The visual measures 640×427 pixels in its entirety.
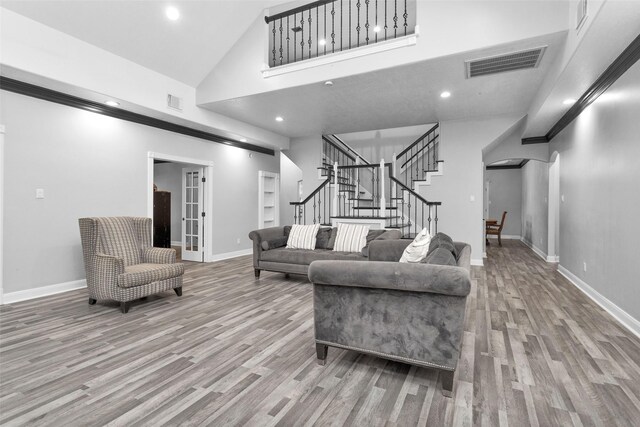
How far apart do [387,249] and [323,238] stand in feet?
4.99

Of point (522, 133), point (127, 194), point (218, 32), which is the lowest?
point (127, 194)

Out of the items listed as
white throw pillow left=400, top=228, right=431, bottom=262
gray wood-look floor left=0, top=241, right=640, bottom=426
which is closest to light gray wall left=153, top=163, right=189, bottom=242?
gray wood-look floor left=0, top=241, right=640, bottom=426

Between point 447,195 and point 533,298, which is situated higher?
point 447,195

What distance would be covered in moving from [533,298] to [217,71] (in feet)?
19.1

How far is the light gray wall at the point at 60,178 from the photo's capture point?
3932mm

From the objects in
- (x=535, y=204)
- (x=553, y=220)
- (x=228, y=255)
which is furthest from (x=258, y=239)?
(x=535, y=204)

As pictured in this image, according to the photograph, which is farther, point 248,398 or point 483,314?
point 483,314

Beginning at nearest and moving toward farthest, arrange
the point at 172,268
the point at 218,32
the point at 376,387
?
1. the point at 376,387
2. the point at 172,268
3. the point at 218,32

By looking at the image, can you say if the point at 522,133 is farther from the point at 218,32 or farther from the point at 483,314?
the point at 218,32

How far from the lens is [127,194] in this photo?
5180 millimetres

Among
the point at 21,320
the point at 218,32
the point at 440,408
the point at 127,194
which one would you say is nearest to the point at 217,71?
the point at 218,32

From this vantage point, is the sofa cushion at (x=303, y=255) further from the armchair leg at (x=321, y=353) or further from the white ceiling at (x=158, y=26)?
the white ceiling at (x=158, y=26)

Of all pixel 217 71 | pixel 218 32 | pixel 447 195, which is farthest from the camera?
pixel 447 195

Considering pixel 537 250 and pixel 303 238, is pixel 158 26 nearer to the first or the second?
pixel 303 238
